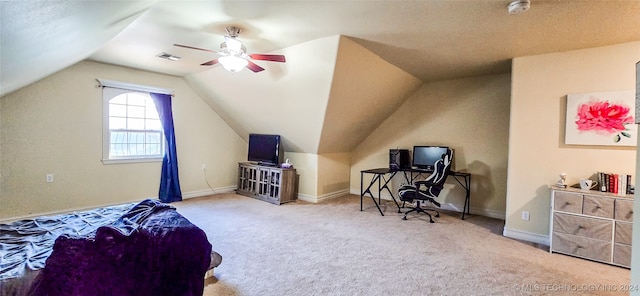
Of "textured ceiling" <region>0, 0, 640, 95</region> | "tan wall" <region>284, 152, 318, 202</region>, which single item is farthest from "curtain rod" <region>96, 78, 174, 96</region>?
"tan wall" <region>284, 152, 318, 202</region>

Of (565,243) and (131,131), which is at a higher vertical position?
(131,131)

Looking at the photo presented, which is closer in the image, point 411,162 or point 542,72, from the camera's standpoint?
point 542,72

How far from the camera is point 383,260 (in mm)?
2805

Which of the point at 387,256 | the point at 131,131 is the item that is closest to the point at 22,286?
the point at 387,256

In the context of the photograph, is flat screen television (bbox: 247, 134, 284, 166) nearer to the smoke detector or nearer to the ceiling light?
the ceiling light

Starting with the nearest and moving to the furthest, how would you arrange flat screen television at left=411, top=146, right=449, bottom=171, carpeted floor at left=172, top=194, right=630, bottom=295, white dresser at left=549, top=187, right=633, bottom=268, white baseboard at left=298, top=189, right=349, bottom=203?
carpeted floor at left=172, top=194, right=630, bottom=295
white dresser at left=549, top=187, right=633, bottom=268
flat screen television at left=411, top=146, right=449, bottom=171
white baseboard at left=298, top=189, right=349, bottom=203

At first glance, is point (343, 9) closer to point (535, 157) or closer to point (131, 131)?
point (535, 157)

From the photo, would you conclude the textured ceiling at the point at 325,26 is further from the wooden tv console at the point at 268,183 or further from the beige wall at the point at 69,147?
the wooden tv console at the point at 268,183

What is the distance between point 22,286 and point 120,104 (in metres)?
3.91

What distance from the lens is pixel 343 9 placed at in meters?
2.36

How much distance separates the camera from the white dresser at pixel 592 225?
270cm

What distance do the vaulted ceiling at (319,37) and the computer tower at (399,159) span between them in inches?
40.1

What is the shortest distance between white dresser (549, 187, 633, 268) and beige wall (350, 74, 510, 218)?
4.40 ft

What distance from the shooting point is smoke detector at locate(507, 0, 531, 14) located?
208 centimetres
